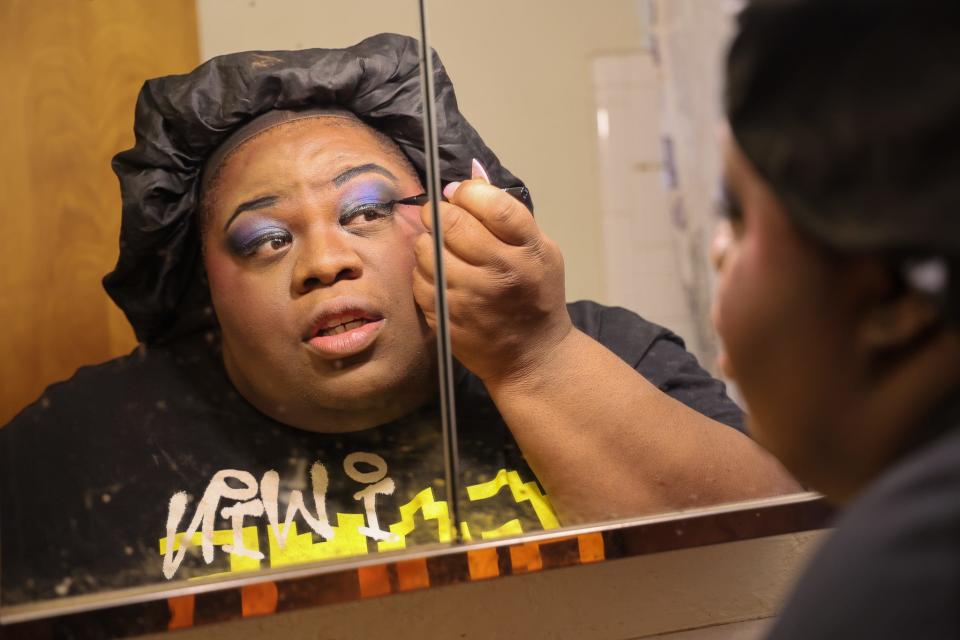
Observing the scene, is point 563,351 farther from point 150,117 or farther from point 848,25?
point 848,25

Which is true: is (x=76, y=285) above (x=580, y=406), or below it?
above

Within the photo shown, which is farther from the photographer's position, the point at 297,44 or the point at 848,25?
the point at 297,44

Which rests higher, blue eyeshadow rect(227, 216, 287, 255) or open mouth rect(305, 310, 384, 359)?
blue eyeshadow rect(227, 216, 287, 255)

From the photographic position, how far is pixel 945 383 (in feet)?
1.15

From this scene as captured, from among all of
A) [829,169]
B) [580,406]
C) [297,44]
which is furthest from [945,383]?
[297,44]

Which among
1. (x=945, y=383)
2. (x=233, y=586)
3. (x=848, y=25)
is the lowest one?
(x=233, y=586)

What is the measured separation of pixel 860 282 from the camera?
0.36 metres

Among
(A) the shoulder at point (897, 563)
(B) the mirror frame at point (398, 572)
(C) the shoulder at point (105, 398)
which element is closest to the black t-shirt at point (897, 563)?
(A) the shoulder at point (897, 563)

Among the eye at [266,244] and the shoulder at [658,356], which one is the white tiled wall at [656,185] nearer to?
the shoulder at [658,356]

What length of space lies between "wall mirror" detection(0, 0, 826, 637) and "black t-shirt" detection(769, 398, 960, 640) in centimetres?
50

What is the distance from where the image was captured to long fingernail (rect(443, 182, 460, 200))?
837 millimetres

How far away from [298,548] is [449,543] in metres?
0.13

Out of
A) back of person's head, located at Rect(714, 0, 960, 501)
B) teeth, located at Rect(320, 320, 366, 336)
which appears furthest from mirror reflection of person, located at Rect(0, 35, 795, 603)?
back of person's head, located at Rect(714, 0, 960, 501)

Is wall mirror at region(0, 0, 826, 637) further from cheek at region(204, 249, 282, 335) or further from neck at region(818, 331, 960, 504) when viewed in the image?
neck at region(818, 331, 960, 504)
